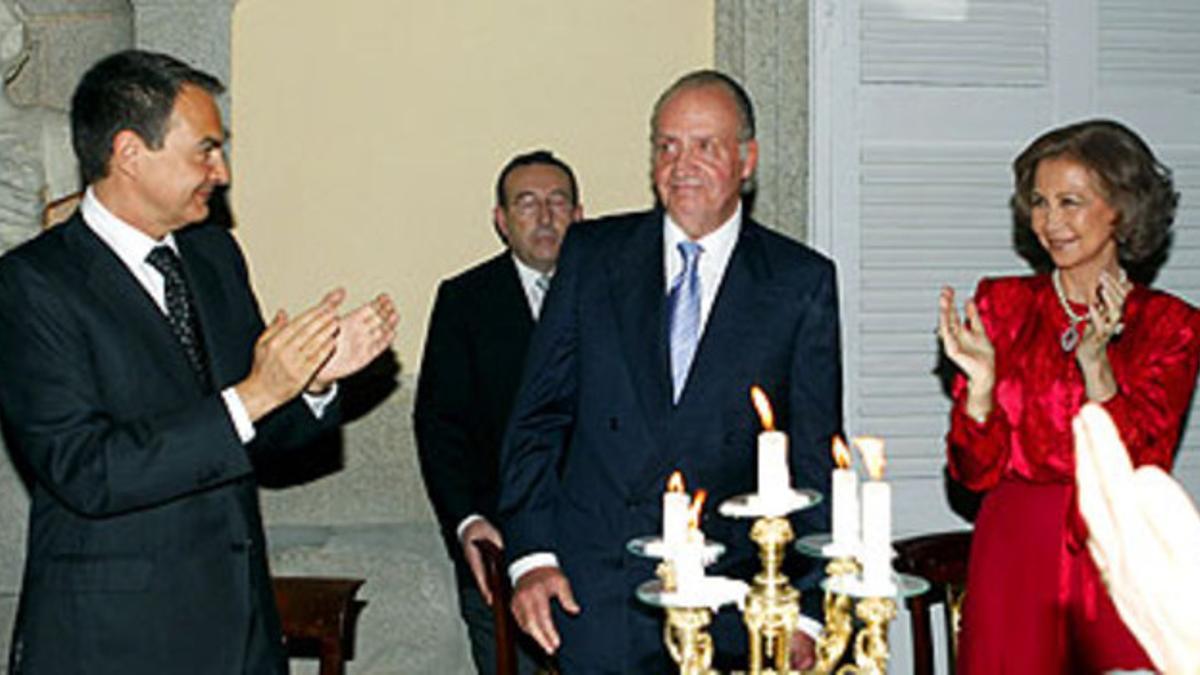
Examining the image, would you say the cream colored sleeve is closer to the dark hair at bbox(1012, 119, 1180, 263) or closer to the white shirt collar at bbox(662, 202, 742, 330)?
the white shirt collar at bbox(662, 202, 742, 330)

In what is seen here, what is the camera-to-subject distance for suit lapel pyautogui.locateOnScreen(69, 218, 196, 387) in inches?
110

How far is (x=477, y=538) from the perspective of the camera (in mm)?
4027

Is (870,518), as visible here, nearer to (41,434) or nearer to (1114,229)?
(41,434)

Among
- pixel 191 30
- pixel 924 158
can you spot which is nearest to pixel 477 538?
pixel 191 30

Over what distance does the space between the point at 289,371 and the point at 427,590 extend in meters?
2.07

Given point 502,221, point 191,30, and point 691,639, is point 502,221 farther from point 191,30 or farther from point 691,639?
point 691,639

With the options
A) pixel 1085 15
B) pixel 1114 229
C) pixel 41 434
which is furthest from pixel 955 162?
pixel 41 434

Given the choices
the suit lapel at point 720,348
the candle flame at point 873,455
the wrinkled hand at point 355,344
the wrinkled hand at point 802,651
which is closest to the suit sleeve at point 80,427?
the wrinkled hand at point 355,344

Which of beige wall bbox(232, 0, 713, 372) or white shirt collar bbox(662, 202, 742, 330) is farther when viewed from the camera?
beige wall bbox(232, 0, 713, 372)

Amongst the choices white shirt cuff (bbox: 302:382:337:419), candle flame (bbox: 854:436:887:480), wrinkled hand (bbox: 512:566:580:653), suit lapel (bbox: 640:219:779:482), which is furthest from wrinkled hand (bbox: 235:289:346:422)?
candle flame (bbox: 854:436:887:480)

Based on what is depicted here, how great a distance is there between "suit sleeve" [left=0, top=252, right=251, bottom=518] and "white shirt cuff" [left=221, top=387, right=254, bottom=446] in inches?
0.5

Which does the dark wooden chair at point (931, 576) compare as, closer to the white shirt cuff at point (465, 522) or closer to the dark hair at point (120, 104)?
the white shirt cuff at point (465, 522)

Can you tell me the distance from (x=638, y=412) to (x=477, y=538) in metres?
0.93

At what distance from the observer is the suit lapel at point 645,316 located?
10.6ft
